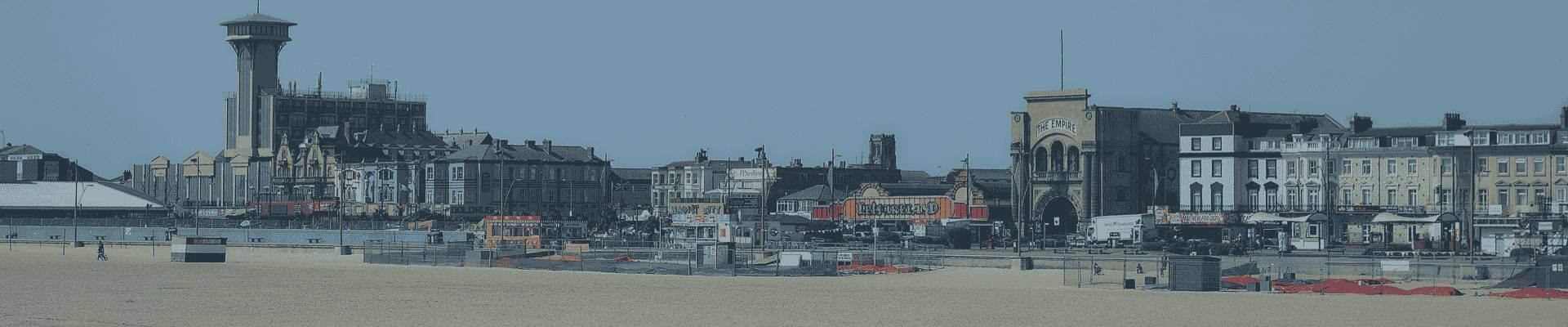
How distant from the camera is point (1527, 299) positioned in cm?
5581

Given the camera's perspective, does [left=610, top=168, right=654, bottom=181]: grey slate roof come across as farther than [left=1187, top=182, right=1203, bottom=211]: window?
Yes

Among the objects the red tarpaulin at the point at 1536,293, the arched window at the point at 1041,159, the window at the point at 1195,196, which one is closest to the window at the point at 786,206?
the arched window at the point at 1041,159

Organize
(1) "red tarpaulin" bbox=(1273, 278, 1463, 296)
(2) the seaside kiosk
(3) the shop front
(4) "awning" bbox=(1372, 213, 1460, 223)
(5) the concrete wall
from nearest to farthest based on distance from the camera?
1. (1) "red tarpaulin" bbox=(1273, 278, 1463, 296)
2. (2) the seaside kiosk
3. (4) "awning" bbox=(1372, 213, 1460, 223)
4. (3) the shop front
5. (5) the concrete wall

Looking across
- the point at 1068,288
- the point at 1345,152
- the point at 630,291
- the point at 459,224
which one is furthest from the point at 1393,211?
the point at 459,224

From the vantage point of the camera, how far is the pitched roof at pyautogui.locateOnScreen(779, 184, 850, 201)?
14700cm

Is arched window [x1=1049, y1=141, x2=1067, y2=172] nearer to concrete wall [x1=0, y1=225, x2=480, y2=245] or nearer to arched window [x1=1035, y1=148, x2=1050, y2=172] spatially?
arched window [x1=1035, y1=148, x2=1050, y2=172]

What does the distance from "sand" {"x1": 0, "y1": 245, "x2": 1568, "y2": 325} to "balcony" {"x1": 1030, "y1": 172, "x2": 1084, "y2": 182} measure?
44.3 metres

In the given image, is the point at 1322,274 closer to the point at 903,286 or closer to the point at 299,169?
the point at 903,286

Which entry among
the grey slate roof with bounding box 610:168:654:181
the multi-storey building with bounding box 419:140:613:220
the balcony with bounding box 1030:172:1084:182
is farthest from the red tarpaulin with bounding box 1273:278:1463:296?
the grey slate roof with bounding box 610:168:654:181

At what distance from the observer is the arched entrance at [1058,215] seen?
121m

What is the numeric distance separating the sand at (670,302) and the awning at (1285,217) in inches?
1193

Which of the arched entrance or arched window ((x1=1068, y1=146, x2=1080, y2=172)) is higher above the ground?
arched window ((x1=1068, y1=146, x2=1080, y2=172))

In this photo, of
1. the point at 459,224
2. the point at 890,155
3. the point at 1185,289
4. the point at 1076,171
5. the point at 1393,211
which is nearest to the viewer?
the point at 1185,289

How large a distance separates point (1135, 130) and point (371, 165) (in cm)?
7039
